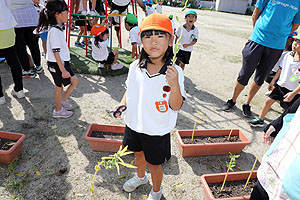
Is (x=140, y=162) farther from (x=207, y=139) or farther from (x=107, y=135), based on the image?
(x=207, y=139)

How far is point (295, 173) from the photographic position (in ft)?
3.13

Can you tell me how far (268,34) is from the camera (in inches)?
131

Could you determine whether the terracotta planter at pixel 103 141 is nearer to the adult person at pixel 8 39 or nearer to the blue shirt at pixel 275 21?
the adult person at pixel 8 39

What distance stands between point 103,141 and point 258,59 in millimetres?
2781

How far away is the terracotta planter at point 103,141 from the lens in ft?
8.77

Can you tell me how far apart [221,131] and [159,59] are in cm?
183

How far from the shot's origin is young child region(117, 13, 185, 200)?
1555mm

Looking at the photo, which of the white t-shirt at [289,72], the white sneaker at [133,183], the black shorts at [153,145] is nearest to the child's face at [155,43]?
Result: the black shorts at [153,145]

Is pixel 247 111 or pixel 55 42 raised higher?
pixel 55 42

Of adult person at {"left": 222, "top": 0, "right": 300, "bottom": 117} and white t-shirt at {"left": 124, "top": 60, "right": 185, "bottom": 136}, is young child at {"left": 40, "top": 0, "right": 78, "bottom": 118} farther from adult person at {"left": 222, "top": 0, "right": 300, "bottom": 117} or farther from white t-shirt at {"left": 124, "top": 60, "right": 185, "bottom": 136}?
adult person at {"left": 222, "top": 0, "right": 300, "bottom": 117}

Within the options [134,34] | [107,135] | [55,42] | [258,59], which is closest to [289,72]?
[258,59]

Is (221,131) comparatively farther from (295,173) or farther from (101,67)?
(101,67)

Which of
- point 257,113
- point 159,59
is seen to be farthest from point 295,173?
point 257,113

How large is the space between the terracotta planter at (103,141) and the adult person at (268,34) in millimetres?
2414
